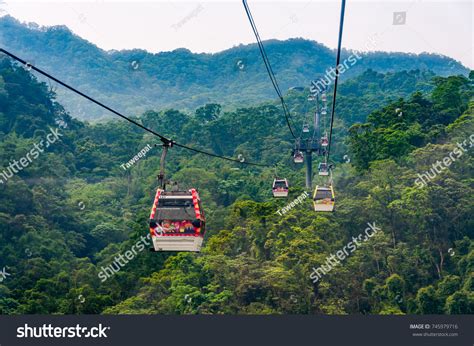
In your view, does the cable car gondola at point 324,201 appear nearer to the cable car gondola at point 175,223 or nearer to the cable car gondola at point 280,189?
the cable car gondola at point 280,189

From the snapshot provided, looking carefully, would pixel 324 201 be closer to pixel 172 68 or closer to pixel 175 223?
pixel 175 223

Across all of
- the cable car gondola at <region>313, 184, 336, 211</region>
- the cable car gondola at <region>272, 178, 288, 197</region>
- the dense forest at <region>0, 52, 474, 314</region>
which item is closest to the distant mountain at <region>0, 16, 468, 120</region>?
the dense forest at <region>0, 52, 474, 314</region>

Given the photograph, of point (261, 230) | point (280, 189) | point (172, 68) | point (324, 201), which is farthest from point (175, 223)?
point (172, 68)

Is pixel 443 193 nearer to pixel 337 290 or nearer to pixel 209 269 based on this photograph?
pixel 337 290

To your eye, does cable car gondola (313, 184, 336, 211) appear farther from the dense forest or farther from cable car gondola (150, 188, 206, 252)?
the dense forest

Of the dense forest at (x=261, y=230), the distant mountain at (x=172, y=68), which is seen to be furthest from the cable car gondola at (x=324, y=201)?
the distant mountain at (x=172, y=68)
